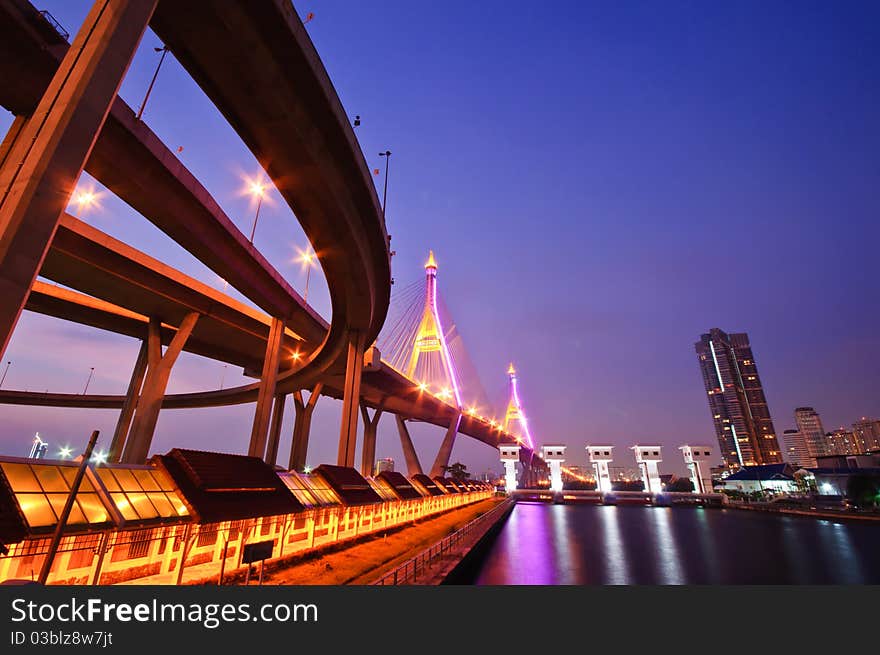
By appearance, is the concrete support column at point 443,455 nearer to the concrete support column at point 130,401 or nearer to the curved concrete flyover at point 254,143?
the concrete support column at point 130,401

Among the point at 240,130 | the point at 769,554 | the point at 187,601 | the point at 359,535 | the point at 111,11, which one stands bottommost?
the point at 769,554

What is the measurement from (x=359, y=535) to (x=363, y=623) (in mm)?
17173

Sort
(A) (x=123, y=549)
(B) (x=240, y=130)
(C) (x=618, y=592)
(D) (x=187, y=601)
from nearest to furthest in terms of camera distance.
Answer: (D) (x=187, y=601) < (C) (x=618, y=592) < (A) (x=123, y=549) < (B) (x=240, y=130)

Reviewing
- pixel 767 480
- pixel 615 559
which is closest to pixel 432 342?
pixel 615 559

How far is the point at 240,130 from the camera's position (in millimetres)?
15289

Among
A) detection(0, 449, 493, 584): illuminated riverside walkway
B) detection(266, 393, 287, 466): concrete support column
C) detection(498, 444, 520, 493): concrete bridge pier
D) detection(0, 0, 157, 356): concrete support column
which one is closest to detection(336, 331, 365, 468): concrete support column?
detection(0, 449, 493, 584): illuminated riverside walkway

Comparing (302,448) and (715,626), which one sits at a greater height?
(302,448)

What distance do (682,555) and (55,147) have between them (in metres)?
37.8

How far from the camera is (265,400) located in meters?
30.7

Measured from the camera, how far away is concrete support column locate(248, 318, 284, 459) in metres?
30.2

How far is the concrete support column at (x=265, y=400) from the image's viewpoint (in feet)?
98.9

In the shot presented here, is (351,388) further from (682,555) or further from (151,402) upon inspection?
(682,555)

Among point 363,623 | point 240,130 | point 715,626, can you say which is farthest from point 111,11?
point 715,626

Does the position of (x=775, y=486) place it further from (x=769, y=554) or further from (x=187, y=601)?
(x=187, y=601)
